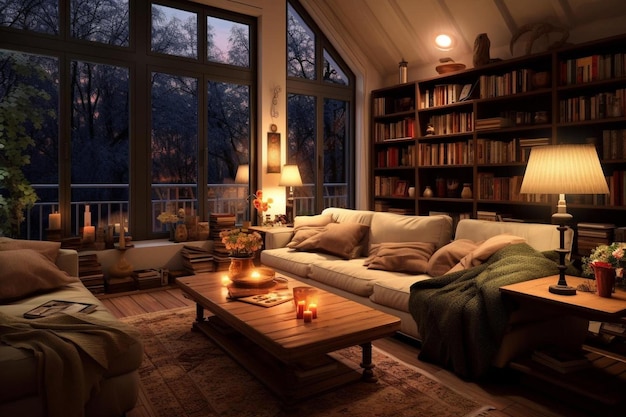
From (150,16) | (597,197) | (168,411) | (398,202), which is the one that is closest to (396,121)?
(398,202)

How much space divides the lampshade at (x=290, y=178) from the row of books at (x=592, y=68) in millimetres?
2766

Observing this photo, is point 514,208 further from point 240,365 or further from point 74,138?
point 74,138

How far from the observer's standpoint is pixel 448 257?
3322mm

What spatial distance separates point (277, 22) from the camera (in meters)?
5.72

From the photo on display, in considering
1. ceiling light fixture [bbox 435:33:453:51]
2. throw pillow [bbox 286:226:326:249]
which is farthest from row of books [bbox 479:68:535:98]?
throw pillow [bbox 286:226:326:249]

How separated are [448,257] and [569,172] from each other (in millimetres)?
1117

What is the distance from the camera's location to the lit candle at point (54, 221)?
4371 millimetres

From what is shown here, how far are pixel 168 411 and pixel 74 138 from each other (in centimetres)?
412

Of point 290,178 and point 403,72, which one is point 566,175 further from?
point 403,72

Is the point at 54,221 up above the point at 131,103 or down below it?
below

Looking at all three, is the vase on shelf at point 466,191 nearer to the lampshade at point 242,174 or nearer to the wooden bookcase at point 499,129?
the wooden bookcase at point 499,129

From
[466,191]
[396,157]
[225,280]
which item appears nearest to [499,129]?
[466,191]

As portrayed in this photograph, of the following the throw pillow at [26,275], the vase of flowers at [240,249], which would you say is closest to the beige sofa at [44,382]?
the throw pillow at [26,275]

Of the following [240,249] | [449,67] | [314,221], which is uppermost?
[449,67]
